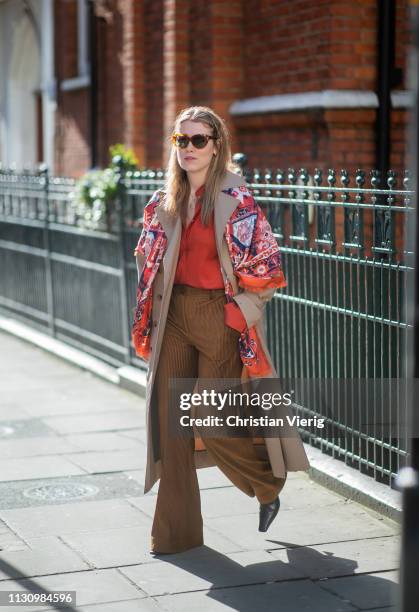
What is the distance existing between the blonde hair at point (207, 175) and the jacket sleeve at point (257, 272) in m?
0.24

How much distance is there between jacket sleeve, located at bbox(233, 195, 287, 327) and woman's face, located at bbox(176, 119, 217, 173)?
1.14 ft

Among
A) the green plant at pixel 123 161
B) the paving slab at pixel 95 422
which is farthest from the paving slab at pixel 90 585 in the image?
the green plant at pixel 123 161

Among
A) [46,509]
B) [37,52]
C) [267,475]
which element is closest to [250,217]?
[267,475]

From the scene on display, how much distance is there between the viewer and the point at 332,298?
6.86 meters

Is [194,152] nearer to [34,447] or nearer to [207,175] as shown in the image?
[207,175]

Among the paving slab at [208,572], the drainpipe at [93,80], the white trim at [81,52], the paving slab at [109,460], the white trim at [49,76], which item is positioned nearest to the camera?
the paving slab at [208,572]

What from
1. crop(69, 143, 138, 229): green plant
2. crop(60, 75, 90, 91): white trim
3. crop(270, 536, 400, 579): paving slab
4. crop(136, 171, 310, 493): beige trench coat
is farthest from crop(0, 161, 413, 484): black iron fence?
crop(60, 75, 90, 91): white trim

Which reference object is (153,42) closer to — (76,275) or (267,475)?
(76,275)

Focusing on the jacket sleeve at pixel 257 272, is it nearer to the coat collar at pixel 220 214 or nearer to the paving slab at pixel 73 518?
the coat collar at pixel 220 214

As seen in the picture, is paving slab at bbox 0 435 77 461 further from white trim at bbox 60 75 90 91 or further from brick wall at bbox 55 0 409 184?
white trim at bbox 60 75 90 91

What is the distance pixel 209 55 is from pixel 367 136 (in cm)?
261

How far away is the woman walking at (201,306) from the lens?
5.49 meters

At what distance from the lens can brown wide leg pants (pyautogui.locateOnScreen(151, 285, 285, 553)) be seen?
5531mm

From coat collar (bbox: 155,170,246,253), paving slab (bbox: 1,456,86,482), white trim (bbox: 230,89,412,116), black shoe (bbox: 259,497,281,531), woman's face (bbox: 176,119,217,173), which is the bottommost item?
paving slab (bbox: 1,456,86,482)
